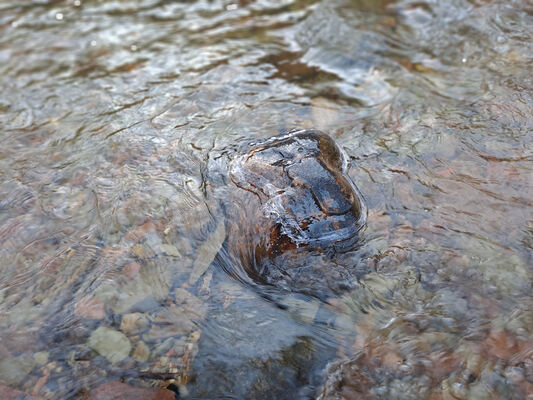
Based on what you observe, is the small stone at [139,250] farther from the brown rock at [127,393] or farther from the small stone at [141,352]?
the brown rock at [127,393]

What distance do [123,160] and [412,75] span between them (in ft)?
9.46

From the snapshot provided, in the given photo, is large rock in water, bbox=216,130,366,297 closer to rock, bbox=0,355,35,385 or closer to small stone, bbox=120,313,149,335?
small stone, bbox=120,313,149,335

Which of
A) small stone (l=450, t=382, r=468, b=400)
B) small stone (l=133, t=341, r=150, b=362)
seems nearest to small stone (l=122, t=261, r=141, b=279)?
small stone (l=133, t=341, r=150, b=362)

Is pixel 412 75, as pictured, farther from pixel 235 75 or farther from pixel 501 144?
pixel 235 75

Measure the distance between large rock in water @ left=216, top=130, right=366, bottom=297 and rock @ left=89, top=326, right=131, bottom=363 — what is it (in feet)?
2.37

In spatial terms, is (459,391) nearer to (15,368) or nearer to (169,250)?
(169,250)

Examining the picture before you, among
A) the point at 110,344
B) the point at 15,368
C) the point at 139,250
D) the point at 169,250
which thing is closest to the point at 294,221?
the point at 169,250

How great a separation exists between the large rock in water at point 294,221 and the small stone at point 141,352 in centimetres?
66

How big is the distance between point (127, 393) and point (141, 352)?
0.23m

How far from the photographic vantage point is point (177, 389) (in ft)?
7.55

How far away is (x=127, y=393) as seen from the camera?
2262mm

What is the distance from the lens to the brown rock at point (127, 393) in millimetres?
2244

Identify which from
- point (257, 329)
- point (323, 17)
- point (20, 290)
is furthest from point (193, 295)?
point (323, 17)

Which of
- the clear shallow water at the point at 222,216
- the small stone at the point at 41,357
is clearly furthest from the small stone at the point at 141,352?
the small stone at the point at 41,357
